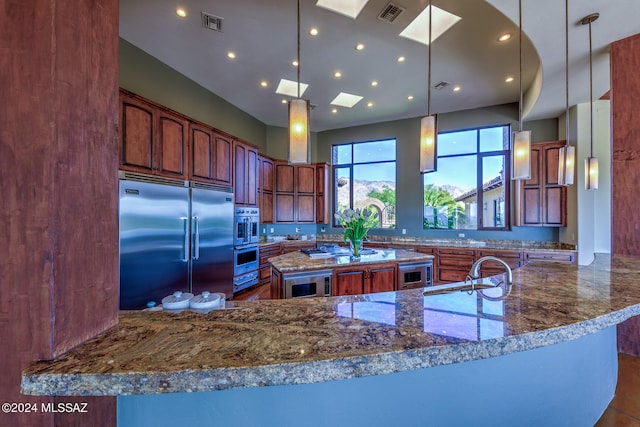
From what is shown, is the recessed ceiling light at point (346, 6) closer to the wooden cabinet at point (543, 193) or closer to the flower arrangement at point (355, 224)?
the flower arrangement at point (355, 224)

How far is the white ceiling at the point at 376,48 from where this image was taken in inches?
97.3

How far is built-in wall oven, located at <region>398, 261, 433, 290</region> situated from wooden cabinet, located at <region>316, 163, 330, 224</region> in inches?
117

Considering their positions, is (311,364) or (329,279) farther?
(329,279)

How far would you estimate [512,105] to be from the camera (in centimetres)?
488

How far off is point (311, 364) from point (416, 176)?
5562 millimetres

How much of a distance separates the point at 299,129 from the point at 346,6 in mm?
1833

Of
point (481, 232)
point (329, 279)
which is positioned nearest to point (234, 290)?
point (329, 279)

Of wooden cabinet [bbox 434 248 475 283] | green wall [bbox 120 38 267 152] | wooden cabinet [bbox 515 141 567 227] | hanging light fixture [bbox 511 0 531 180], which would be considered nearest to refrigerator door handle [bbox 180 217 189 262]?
green wall [bbox 120 38 267 152]

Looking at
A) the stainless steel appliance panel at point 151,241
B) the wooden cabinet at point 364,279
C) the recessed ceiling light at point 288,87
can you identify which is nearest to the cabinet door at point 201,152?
the stainless steel appliance panel at point 151,241

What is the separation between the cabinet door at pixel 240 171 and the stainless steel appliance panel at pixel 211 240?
15.1 inches

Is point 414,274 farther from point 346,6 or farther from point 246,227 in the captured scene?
point 346,6

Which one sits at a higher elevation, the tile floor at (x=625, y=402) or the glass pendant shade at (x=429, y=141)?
the glass pendant shade at (x=429, y=141)

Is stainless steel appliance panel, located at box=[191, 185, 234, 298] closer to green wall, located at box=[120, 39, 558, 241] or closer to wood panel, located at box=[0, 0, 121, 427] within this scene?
green wall, located at box=[120, 39, 558, 241]

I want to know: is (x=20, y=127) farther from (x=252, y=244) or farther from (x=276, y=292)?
(x=252, y=244)
